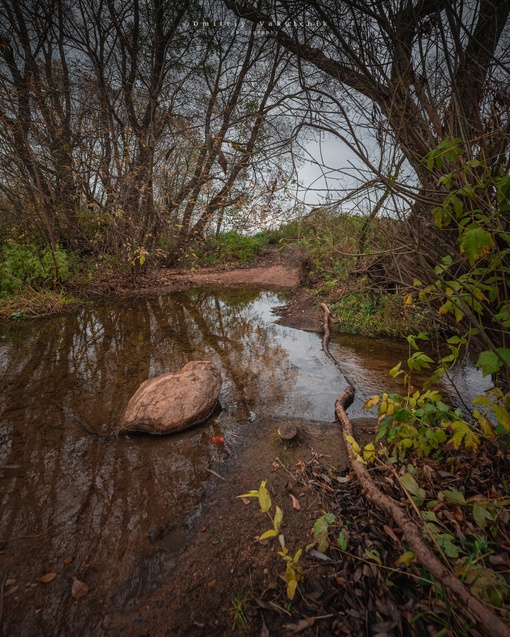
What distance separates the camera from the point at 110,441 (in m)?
2.70

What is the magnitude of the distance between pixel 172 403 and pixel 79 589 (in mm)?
1422

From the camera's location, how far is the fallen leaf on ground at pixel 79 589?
1519 mm

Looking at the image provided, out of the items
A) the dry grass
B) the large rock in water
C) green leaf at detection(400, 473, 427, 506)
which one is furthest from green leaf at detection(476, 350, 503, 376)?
the dry grass

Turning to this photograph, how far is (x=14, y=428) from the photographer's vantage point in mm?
2871

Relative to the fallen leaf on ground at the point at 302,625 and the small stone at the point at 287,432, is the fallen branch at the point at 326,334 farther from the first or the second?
the fallen leaf on ground at the point at 302,625

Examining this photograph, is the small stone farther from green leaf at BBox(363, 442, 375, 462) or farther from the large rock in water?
the large rock in water

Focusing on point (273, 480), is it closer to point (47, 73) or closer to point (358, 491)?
point (358, 491)

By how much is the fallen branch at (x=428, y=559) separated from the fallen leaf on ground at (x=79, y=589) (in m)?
1.65

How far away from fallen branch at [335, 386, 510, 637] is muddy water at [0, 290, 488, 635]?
1140mm

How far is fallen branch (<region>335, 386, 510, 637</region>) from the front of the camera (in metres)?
1.01

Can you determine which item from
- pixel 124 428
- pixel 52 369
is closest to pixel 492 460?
pixel 124 428

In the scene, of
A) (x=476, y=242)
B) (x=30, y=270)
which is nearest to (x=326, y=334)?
(x=476, y=242)

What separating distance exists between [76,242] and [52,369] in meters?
6.33

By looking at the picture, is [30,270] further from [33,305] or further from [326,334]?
[326,334]
